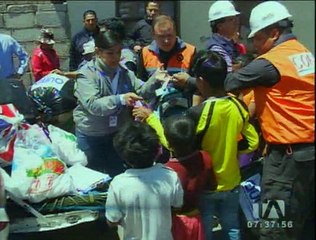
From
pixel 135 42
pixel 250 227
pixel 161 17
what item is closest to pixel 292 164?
pixel 250 227

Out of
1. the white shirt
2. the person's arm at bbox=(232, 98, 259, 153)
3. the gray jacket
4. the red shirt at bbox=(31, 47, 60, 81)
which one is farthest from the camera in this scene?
the red shirt at bbox=(31, 47, 60, 81)

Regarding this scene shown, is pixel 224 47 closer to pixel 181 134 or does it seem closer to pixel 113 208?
pixel 181 134

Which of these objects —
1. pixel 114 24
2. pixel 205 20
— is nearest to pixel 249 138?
pixel 205 20

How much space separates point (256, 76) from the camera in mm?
3672

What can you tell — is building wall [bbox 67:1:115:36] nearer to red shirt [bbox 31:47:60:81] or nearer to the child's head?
red shirt [bbox 31:47:60:81]

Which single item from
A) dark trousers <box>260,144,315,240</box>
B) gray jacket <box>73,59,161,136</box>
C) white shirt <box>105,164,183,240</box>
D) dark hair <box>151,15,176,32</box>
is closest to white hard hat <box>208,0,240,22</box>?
dark hair <box>151,15,176,32</box>

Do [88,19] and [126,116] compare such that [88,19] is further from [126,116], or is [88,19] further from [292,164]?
[292,164]

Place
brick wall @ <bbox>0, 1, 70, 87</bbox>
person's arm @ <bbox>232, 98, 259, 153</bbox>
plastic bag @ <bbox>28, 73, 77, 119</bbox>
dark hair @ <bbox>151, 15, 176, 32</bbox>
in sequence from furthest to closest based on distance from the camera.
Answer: brick wall @ <bbox>0, 1, 70, 87</bbox> → plastic bag @ <bbox>28, 73, 77, 119</bbox> → dark hair @ <bbox>151, 15, 176, 32</bbox> → person's arm @ <bbox>232, 98, 259, 153</bbox>

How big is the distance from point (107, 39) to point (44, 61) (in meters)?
0.74

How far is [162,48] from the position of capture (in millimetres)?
4598

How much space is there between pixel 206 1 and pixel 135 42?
0.83 m

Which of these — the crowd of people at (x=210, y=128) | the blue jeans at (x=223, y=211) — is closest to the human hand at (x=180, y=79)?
the crowd of people at (x=210, y=128)

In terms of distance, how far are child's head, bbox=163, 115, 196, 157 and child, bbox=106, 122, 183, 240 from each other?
0.09m

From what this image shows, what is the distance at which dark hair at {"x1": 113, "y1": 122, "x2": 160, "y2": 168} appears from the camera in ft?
11.9
